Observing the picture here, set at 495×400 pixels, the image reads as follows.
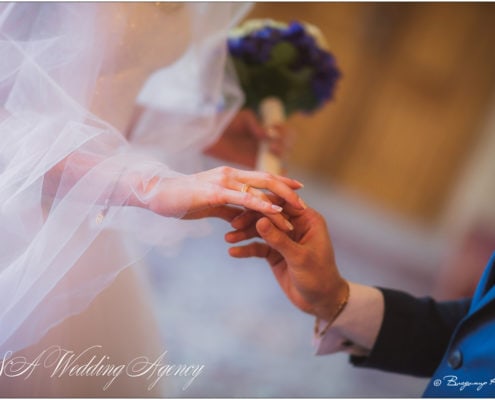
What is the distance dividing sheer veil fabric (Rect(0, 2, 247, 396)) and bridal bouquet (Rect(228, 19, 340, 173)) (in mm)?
545

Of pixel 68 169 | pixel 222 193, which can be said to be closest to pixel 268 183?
pixel 222 193

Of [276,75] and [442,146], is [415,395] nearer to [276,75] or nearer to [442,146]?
[276,75]

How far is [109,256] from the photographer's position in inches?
39.1

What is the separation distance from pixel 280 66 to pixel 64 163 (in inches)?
40.9

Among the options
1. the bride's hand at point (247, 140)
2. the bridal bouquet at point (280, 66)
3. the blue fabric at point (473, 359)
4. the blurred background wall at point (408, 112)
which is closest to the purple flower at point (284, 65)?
the bridal bouquet at point (280, 66)

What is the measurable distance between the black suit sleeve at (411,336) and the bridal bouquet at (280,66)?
2.50ft

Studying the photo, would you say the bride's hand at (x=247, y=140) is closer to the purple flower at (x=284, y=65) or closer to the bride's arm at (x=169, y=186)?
the purple flower at (x=284, y=65)

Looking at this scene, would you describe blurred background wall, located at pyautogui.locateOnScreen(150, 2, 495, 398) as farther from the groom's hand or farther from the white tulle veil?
the white tulle veil

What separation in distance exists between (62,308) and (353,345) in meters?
0.62

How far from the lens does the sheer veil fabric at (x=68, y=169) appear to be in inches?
33.5

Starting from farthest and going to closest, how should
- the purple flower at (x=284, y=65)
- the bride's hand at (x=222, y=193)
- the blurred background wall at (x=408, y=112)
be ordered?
the blurred background wall at (x=408, y=112) → the purple flower at (x=284, y=65) → the bride's hand at (x=222, y=193)

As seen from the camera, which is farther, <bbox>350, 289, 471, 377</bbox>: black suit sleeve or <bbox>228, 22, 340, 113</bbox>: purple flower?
<bbox>228, 22, 340, 113</bbox>: purple flower

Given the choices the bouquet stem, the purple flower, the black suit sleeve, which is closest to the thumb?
the black suit sleeve

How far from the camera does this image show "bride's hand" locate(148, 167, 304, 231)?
0.84 metres
